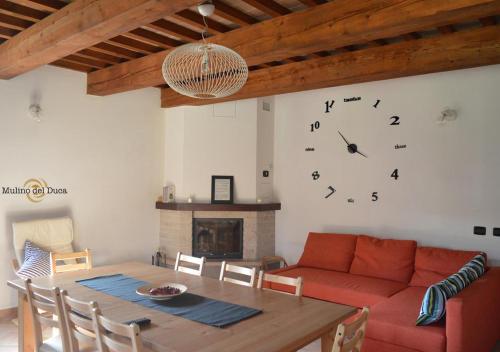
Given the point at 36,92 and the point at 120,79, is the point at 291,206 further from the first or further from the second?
the point at 36,92

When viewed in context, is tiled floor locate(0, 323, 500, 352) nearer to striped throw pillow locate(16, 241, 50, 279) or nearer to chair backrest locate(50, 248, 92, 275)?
striped throw pillow locate(16, 241, 50, 279)

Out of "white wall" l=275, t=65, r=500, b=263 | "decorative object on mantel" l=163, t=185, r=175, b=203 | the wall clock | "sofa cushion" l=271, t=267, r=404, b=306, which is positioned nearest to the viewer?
"sofa cushion" l=271, t=267, r=404, b=306

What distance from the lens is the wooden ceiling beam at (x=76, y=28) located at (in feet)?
7.85

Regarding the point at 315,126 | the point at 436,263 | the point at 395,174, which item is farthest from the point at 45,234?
the point at 436,263

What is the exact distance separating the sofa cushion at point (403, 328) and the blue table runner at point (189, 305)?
1.32 meters

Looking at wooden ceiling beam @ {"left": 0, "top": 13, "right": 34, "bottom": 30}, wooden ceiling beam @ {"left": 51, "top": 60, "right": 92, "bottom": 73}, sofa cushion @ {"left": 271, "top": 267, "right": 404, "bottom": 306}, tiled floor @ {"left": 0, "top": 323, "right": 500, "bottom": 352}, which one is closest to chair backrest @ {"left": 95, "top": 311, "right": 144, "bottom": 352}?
tiled floor @ {"left": 0, "top": 323, "right": 500, "bottom": 352}

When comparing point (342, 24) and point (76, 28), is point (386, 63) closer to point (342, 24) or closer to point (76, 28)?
point (342, 24)

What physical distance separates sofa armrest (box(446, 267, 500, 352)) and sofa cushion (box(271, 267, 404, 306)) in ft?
2.59

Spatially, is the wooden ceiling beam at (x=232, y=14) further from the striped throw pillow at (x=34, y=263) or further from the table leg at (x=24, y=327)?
the striped throw pillow at (x=34, y=263)

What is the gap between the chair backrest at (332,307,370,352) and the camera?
1670mm

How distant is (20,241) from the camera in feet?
13.4

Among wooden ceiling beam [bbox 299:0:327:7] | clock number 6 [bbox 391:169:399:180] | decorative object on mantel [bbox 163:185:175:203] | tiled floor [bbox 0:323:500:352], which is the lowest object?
tiled floor [bbox 0:323:500:352]

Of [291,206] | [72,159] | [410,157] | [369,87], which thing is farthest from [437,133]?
[72,159]

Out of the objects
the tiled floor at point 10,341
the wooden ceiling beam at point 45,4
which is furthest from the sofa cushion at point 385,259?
the wooden ceiling beam at point 45,4
